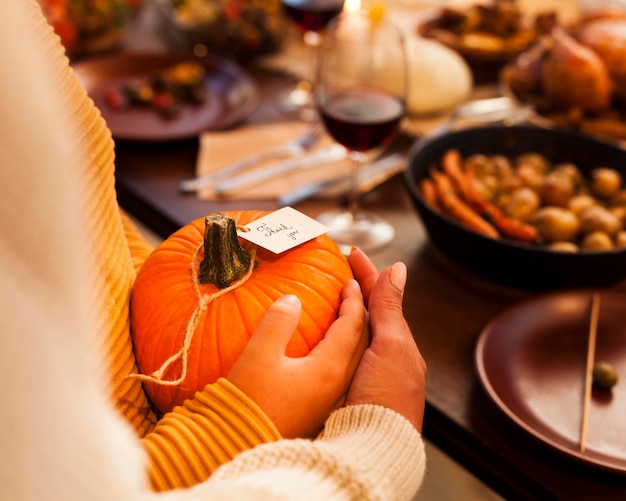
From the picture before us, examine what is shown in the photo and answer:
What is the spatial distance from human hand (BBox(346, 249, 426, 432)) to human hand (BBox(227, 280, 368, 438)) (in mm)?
18

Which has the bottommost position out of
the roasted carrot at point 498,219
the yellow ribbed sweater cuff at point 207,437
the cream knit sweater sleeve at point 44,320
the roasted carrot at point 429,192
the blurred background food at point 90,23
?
the roasted carrot at point 498,219

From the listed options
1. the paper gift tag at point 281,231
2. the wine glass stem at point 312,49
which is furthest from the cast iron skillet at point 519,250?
the wine glass stem at point 312,49

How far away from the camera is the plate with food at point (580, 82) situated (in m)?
1.35

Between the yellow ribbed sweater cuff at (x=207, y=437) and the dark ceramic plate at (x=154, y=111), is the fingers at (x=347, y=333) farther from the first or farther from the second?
the dark ceramic plate at (x=154, y=111)

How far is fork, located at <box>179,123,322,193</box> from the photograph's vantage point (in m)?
1.27

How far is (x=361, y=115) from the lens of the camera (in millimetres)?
1085

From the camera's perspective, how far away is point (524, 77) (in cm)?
145

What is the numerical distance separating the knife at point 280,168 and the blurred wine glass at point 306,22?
→ 0.19m

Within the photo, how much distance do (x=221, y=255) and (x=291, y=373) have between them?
0.40 ft

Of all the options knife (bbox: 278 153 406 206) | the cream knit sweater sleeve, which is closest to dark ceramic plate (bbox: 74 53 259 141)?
knife (bbox: 278 153 406 206)

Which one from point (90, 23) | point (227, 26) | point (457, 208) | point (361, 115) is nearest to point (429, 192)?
point (457, 208)

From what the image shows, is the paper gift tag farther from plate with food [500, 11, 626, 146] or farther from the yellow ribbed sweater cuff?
plate with food [500, 11, 626, 146]

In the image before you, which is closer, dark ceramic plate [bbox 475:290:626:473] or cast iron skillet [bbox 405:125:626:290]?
dark ceramic plate [bbox 475:290:626:473]

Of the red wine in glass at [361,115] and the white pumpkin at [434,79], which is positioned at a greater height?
the red wine in glass at [361,115]
